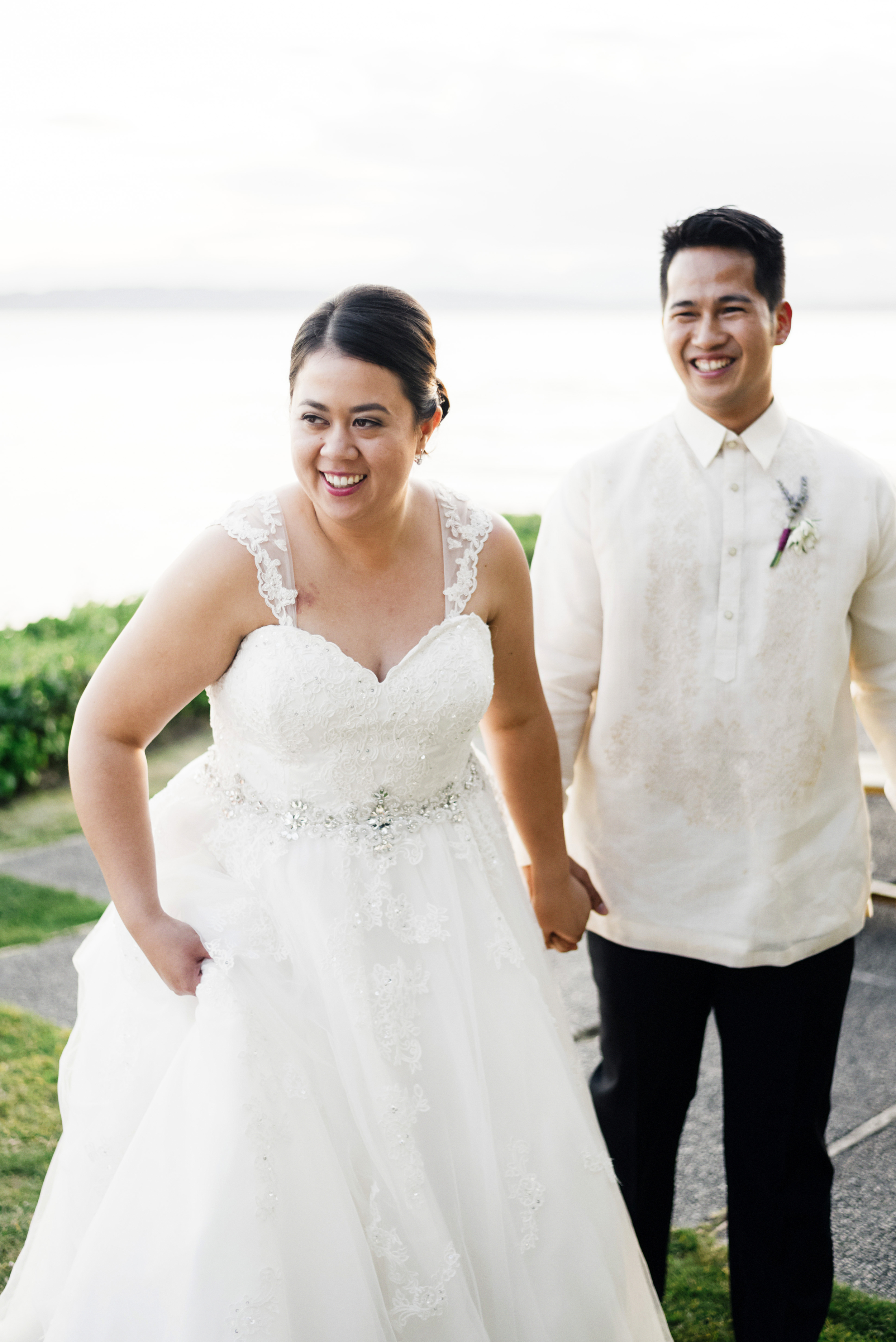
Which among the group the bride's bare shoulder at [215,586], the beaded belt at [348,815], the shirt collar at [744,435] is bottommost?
the beaded belt at [348,815]

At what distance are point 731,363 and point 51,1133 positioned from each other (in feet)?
8.70

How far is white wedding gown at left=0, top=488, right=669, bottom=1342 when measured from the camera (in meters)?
1.76

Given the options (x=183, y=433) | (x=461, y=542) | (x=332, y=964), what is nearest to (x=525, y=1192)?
(x=332, y=964)

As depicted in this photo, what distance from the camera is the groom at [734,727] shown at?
2283 mm

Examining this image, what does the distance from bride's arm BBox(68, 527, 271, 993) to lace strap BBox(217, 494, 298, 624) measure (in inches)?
0.6

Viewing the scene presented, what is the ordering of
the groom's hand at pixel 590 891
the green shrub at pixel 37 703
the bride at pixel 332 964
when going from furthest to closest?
the green shrub at pixel 37 703
the groom's hand at pixel 590 891
the bride at pixel 332 964

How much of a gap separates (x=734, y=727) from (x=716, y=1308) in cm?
137

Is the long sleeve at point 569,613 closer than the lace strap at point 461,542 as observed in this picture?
No

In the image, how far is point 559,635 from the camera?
8.19 feet

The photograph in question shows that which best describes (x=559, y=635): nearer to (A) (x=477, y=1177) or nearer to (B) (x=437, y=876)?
(B) (x=437, y=876)

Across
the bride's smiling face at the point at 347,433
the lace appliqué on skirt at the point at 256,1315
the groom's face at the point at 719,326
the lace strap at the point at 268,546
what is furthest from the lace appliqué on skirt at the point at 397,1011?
the groom's face at the point at 719,326

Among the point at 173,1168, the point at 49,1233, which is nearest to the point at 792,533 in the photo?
the point at 173,1168

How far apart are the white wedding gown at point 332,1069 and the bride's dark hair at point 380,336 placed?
291 millimetres

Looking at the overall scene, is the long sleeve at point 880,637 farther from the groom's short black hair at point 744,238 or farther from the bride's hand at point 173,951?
the bride's hand at point 173,951
